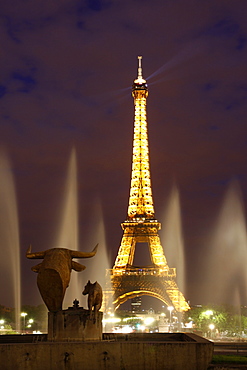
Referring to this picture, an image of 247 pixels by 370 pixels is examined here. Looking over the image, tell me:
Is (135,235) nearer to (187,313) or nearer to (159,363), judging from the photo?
(187,313)

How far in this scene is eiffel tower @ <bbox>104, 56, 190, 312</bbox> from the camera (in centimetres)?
7869

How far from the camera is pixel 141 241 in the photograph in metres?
83.6

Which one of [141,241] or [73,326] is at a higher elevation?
[141,241]

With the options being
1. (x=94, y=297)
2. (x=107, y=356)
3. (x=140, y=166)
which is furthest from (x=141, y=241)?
(x=107, y=356)

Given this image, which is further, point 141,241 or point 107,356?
point 141,241

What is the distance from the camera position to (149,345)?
67.9 feet

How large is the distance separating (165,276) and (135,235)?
760 centimetres

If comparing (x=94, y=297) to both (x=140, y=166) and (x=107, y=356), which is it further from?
(x=140, y=166)

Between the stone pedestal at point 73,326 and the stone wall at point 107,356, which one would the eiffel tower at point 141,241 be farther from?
the stone wall at point 107,356

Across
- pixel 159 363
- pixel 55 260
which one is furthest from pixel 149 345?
pixel 55 260

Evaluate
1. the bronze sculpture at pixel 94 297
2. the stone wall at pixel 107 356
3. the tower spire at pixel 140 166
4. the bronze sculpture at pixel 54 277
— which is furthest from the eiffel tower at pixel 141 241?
the stone wall at pixel 107 356

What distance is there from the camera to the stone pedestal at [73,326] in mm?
24359

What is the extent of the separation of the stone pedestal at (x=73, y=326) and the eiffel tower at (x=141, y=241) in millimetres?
52790

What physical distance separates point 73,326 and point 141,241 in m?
59.4
